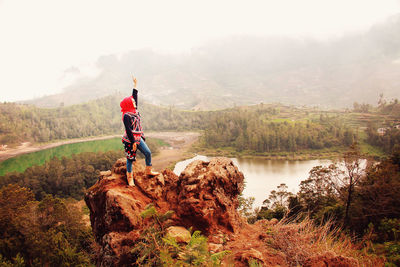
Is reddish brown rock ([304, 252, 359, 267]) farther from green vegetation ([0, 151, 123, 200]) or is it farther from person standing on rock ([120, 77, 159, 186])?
green vegetation ([0, 151, 123, 200])

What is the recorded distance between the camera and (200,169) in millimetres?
5820

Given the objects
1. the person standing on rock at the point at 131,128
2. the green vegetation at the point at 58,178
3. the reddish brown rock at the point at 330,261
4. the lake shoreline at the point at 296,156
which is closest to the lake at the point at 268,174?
the lake shoreline at the point at 296,156

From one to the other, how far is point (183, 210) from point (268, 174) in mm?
39226

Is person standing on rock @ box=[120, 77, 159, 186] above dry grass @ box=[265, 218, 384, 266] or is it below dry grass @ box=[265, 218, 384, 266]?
above

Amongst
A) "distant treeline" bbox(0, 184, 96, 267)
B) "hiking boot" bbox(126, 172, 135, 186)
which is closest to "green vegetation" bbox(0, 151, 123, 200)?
"distant treeline" bbox(0, 184, 96, 267)

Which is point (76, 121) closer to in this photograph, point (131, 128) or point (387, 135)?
point (131, 128)

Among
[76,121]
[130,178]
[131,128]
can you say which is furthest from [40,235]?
[76,121]

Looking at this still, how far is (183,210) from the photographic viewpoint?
196 inches

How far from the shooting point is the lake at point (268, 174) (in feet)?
104

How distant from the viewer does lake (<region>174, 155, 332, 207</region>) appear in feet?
104

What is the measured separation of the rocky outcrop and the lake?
2297 centimetres

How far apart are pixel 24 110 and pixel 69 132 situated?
28.9 meters

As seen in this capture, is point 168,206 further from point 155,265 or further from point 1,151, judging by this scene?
point 1,151

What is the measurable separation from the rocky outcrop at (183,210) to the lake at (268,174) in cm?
2297
